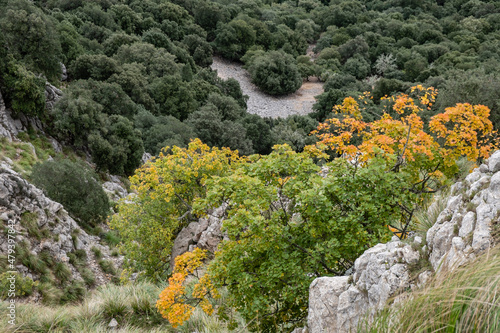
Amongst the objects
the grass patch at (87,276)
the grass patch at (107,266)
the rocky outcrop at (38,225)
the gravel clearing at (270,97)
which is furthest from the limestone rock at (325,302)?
the gravel clearing at (270,97)

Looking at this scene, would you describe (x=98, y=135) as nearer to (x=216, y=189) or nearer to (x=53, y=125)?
(x=53, y=125)

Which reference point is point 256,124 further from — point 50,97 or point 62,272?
point 62,272

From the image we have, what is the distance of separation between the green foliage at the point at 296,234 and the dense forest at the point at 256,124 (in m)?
0.04

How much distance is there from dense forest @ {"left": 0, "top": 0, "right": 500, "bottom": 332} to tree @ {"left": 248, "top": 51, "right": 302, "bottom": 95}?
257mm

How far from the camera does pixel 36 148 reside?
22.0m

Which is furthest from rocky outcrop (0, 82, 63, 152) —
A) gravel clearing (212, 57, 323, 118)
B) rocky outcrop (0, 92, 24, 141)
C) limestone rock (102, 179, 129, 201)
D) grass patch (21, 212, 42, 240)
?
gravel clearing (212, 57, 323, 118)

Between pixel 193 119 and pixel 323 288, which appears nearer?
pixel 323 288

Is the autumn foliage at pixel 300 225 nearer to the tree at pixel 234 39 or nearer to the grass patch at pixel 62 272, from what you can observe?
the grass patch at pixel 62 272

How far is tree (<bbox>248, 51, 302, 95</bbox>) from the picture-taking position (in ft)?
199

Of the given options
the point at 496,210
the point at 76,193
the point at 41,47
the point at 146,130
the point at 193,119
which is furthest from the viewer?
the point at 193,119

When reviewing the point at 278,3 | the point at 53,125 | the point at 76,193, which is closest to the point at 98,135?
the point at 53,125

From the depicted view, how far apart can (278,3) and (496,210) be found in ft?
347

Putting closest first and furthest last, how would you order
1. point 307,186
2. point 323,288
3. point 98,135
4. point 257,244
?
point 323,288, point 257,244, point 307,186, point 98,135

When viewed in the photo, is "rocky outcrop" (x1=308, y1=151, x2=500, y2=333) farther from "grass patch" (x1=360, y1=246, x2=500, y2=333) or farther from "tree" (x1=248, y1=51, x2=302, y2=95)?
"tree" (x1=248, y1=51, x2=302, y2=95)
